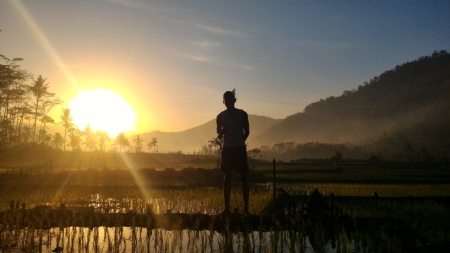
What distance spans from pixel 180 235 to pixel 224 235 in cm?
73

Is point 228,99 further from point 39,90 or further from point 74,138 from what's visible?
point 74,138

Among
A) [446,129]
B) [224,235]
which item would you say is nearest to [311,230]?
[224,235]

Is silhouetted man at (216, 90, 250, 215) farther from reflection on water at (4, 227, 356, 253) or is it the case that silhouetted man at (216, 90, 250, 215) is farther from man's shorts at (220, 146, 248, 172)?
reflection on water at (4, 227, 356, 253)

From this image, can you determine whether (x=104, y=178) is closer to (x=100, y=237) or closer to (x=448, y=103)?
(x=100, y=237)

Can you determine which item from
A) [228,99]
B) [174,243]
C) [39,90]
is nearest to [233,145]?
[228,99]

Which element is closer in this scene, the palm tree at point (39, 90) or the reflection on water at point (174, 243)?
the reflection on water at point (174, 243)

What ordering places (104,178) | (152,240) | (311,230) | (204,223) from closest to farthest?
(152,240) → (311,230) → (204,223) → (104,178)

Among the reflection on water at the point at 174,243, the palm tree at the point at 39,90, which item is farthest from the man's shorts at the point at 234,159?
the palm tree at the point at 39,90

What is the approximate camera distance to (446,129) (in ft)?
489

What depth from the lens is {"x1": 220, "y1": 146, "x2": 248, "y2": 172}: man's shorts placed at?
762 cm

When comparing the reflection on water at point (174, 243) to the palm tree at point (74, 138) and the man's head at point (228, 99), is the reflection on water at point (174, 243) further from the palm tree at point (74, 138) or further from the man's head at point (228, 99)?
the palm tree at point (74, 138)

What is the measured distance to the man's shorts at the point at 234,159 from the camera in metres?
7.62

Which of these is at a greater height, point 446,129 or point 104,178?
point 446,129

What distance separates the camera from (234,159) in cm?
764
